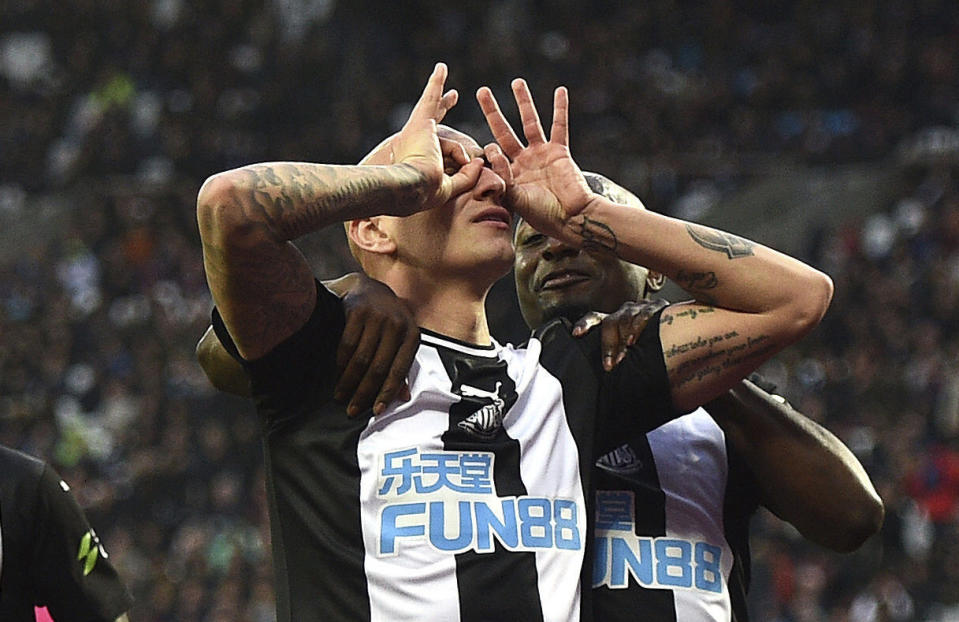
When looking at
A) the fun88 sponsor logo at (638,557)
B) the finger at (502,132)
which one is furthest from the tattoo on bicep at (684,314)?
the finger at (502,132)

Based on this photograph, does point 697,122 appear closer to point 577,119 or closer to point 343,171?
point 577,119

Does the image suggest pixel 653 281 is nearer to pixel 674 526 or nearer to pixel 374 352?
pixel 674 526

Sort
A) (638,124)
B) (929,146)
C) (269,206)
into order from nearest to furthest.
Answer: (269,206), (929,146), (638,124)

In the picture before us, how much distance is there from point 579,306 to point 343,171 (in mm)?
794

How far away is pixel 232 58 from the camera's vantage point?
14.8 metres

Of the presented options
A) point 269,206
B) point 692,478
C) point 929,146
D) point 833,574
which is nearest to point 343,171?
point 269,206

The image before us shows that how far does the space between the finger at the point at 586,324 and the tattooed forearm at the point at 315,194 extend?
496 millimetres

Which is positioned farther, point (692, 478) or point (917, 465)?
point (917, 465)

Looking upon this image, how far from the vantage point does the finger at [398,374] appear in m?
2.70

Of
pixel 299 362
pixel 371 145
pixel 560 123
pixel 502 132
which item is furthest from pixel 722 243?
pixel 371 145

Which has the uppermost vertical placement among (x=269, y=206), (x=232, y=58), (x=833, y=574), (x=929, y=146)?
(x=269, y=206)

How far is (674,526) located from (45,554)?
1.35 m

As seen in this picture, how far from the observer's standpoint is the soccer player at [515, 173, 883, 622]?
114 inches

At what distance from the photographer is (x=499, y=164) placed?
3.00 meters
